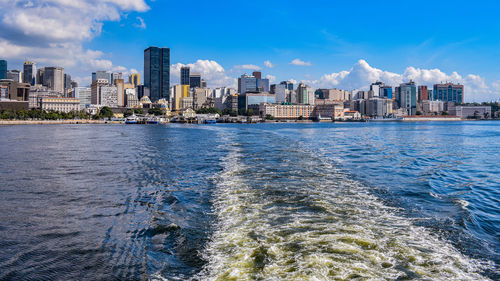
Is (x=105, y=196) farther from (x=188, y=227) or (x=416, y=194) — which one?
(x=416, y=194)

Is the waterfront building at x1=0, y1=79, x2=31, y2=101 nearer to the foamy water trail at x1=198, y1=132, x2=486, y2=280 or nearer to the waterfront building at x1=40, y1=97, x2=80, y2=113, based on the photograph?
the waterfront building at x1=40, y1=97, x2=80, y2=113

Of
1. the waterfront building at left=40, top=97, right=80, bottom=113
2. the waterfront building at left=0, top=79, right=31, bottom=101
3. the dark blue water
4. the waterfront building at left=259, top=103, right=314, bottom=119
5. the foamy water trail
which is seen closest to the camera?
the foamy water trail

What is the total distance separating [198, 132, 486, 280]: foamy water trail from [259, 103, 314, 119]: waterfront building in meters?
175

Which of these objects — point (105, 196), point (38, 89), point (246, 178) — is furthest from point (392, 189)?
point (38, 89)

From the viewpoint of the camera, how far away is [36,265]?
4.90 meters

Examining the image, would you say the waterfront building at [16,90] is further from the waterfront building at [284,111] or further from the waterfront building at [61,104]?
the waterfront building at [284,111]

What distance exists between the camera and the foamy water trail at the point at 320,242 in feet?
15.2

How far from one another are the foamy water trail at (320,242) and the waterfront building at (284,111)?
17524cm

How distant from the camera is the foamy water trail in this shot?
15.2ft

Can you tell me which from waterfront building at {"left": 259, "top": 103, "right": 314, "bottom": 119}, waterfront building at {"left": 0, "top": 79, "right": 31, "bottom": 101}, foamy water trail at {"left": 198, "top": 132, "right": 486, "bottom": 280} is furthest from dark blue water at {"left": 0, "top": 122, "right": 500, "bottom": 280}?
waterfront building at {"left": 0, "top": 79, "right": 31, "bottom": 101}

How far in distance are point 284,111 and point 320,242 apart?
18905 cm

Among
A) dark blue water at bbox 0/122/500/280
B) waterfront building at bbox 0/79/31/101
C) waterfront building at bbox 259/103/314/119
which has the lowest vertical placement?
dark blue water at bbox 0/122/500/280

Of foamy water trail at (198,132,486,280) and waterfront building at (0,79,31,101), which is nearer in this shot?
foamy water trail at (198,132,486,280)

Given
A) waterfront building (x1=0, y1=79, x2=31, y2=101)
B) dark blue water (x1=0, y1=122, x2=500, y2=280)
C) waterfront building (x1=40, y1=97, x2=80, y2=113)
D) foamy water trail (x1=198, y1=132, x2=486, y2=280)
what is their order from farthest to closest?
waterfront building (x1=0, y1=79, x2=31, y2=101)
waterfront building (x1=40, y1=97, x2=80, y2=113)
dark blue water (x1=0, y1=122, x2=500, y2=280)
foamy water trail (x1=198, y1=132, x2=486, y2=280)
